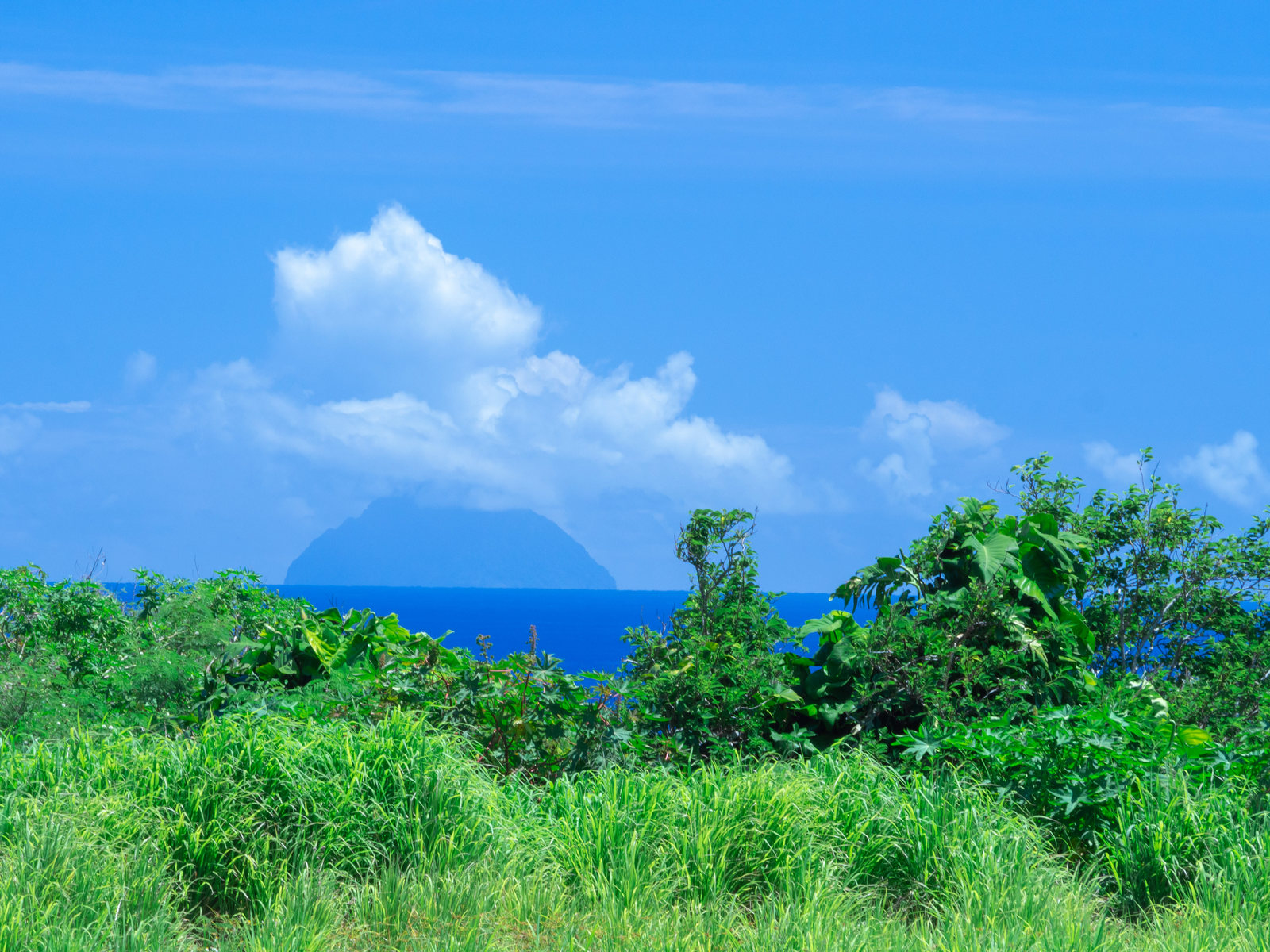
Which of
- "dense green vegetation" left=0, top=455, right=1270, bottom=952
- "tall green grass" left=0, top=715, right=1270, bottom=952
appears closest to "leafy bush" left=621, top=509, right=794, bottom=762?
"dense green vegetation" left=0, top=455, right=1270, bottom=952

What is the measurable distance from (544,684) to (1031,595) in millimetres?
3317

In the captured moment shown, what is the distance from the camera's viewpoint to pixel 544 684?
278 inches

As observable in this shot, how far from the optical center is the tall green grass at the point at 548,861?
4902 mm

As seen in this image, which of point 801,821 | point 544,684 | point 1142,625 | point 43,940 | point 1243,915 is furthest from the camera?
point 1142,625

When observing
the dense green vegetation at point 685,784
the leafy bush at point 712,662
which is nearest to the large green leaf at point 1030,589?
the dense green vegetation at point 685,784

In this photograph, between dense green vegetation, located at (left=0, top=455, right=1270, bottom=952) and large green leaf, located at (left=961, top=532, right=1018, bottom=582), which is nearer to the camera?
dense green vegetation, located at (left=0, top=455, right=1270, bottom=952)

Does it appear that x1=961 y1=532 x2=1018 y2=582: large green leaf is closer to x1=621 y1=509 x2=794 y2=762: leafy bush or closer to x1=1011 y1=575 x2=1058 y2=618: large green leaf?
x1=1011 y1=575 x2=1058 y2=618: large green leaf

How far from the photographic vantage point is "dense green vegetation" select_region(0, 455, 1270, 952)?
5035mm

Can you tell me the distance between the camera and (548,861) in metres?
5.57

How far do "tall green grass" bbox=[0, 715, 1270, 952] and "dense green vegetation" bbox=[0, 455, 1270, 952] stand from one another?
2cm

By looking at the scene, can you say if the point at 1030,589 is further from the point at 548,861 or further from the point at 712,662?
the point at 548,861

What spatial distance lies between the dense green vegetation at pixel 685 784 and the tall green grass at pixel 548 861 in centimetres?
2

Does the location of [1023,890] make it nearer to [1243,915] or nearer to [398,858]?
[1243,915]

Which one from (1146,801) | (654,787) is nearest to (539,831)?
(654,787)
